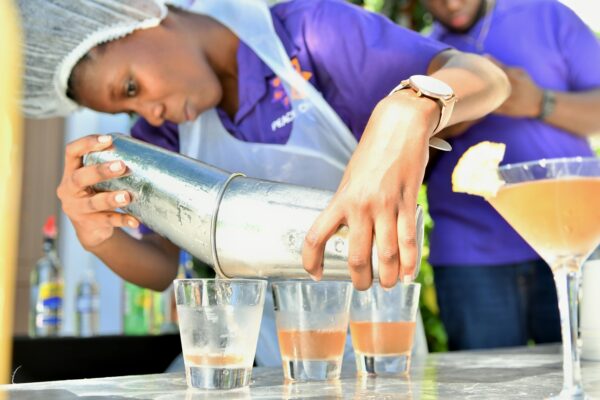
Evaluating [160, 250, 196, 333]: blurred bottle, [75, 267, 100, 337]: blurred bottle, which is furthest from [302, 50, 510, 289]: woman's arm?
[75, 267, 100, 337]: blurred bottle

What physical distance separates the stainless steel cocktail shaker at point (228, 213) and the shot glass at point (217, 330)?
65 mm

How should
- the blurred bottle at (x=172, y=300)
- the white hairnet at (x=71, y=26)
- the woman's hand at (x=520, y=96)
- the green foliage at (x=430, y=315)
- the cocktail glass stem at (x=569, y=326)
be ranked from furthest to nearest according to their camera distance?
the green foliage at (x=430, y=315) < the blurred bottle at (x=172, y=300) < the woman's hand at (x=520, y=96) < the white hairnet at (x=71, y=26) < the cocktail glass stem at (x=569, y=326)

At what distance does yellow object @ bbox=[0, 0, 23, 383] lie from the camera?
292mm

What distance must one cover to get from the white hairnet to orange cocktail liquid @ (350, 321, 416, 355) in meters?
0.76

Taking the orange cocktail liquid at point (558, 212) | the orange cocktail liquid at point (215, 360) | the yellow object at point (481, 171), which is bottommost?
the orange cocktail liquid at point (215, 360)

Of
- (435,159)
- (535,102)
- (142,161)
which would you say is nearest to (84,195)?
(142,161)

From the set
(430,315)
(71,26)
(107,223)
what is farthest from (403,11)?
(107,223)

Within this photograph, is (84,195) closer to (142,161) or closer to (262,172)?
(142,161)

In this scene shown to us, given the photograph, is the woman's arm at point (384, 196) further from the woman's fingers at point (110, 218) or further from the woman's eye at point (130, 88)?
the woman's eye at point (130, 88)

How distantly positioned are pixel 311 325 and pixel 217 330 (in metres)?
0.15

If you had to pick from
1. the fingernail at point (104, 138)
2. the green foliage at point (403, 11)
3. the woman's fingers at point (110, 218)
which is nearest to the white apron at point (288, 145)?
the woman's fingers at point (110, 218)

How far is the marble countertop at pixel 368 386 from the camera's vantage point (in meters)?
0.75

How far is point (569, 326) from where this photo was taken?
741 millimetres

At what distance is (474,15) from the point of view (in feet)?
6.35
